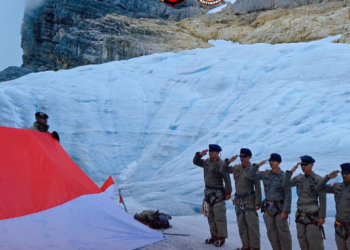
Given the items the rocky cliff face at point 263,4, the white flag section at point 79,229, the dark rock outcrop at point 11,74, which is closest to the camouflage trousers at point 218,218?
the white flag section at point 79,229

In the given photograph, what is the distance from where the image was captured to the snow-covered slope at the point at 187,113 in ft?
31.2

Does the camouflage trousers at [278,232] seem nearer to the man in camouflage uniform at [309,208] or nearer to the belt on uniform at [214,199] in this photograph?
the man in camouflage uniform at [309,208]

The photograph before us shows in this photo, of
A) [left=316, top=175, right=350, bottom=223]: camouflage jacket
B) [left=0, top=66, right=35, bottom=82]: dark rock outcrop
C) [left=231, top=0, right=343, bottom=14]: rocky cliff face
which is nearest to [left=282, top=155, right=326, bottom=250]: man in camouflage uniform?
[left=316, top=175, right=350, bottom=223]: camouflage jacket

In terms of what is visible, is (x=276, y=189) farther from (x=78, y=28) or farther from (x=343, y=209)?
(x=78, y=28)

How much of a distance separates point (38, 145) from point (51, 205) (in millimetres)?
874

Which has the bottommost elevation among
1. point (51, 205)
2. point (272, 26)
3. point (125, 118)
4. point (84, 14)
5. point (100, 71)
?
point (51, 205)

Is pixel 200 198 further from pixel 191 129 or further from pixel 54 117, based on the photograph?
pixel 54 117

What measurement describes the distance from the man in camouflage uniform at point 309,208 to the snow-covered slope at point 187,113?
135 inches

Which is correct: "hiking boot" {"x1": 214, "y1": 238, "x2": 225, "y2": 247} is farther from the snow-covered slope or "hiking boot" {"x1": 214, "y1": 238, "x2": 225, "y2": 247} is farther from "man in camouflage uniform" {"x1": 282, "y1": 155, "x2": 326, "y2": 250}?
the snow-covered slope

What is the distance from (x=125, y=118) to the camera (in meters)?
12.7

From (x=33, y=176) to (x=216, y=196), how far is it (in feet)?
8.27

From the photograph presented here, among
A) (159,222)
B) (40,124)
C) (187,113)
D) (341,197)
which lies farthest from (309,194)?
(187,113)

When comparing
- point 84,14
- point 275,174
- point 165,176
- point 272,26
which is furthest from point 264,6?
point 275,174

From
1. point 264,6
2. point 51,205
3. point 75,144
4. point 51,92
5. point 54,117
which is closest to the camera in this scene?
point 51,205
